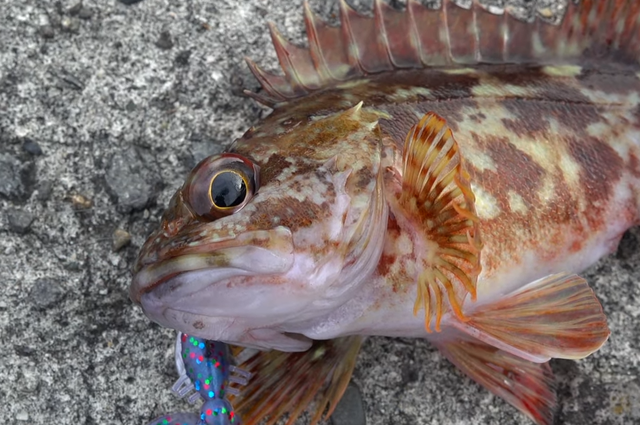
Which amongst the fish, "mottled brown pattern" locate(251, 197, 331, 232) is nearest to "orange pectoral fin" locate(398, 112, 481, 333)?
the fish

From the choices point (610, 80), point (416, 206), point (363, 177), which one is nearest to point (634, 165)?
point (610, 80)

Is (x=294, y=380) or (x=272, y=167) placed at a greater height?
(x=272, y=167)

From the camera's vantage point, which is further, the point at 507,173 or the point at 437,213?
the point at 507,173

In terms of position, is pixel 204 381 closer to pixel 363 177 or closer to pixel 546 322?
pixel 363 177

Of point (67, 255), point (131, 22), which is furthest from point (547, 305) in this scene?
point (131, 22)

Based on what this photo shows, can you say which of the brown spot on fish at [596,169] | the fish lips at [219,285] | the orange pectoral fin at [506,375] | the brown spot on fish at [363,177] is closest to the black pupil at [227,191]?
the fish lips at [219,285]

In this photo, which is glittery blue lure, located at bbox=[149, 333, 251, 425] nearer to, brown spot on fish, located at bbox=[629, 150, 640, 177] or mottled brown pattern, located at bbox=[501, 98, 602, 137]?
mottled brown pattern, located at bbox=[501, 98, 602, 137]
